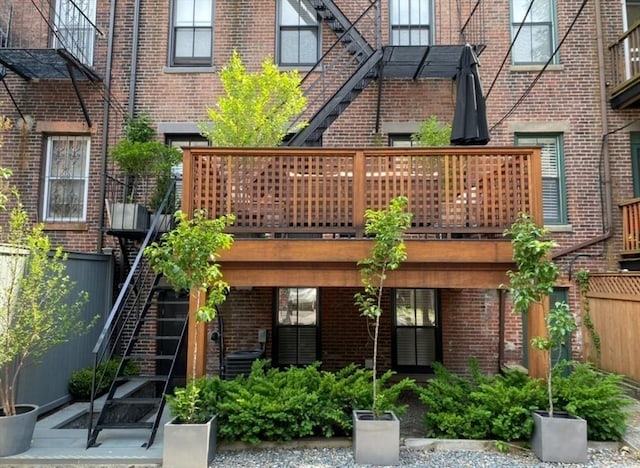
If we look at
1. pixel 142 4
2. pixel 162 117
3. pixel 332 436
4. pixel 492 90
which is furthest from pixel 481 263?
pixel 142 4

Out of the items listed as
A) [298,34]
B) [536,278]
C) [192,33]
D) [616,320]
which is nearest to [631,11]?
[616,320]

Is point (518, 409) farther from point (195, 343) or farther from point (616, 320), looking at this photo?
point (616, 320)

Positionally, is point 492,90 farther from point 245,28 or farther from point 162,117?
point 162,117

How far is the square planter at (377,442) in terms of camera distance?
16.2 ft

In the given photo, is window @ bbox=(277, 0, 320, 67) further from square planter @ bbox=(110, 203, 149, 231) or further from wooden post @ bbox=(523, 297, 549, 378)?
wooden post @ bbox=(523, 297, 549, 378)

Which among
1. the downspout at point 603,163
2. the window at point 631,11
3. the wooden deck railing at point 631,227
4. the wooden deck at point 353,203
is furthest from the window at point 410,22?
the wooden deck railing at point 631,227

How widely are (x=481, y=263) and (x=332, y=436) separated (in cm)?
286

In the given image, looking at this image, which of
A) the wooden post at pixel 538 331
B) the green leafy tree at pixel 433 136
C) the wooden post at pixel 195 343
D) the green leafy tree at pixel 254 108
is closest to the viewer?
the wooden post at pixel 195 343

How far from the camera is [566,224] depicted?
362 inches

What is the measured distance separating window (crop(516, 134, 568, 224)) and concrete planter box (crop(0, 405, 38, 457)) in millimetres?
9236

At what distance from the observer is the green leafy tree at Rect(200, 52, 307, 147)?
22.5 ft

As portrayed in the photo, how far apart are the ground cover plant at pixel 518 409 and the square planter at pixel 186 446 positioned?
2698mm

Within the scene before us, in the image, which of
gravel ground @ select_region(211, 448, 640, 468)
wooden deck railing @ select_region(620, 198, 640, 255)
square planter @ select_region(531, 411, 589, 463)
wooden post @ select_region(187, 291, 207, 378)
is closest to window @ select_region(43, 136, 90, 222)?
wooden post @ select_region(187, 291, 207, 378)

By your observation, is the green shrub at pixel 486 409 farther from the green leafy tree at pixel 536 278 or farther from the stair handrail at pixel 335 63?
the stair handrail at pixel 335 63
